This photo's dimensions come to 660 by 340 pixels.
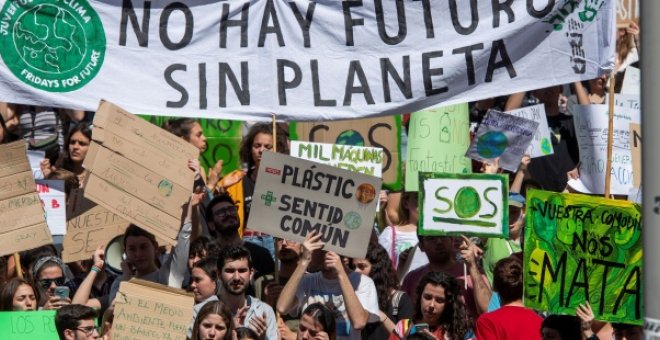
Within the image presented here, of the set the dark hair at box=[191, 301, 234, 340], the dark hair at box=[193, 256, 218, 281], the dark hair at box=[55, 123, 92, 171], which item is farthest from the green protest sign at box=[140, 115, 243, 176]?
the dark hair at box=[191, 301, 234, 340]

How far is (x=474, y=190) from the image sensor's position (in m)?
9.23

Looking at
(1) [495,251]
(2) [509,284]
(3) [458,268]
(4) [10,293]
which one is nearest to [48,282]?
(4) [10,293]

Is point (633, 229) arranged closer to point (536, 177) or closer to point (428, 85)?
point (428, 85)

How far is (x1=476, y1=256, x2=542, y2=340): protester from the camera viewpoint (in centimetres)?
773

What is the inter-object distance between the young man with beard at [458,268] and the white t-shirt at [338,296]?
0.38 metres

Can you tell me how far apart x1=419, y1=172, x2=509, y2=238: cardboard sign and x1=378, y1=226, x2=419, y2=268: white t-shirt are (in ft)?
2.25

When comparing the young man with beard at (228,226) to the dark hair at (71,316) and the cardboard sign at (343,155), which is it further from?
the dark hair at (71,316)

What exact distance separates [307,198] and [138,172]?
1.04 m

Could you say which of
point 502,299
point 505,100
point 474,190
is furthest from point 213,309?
point 505,100

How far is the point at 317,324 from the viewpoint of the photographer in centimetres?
781

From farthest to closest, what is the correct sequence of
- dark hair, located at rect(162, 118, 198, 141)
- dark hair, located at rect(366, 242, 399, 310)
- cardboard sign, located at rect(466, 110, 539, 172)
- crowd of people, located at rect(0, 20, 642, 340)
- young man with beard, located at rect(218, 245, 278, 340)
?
dark hair, located at rect(162, 118, 198, 141), cardboard sign, located at rect(466, 110, 539, 172), dark hair, located at rect(366, 242, 399, 310), young man with beard, located at rect(218, 245, 278, 340), crowd of people, located at rect(0, 20, 642, 340)

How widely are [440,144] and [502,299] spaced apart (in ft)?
8.71

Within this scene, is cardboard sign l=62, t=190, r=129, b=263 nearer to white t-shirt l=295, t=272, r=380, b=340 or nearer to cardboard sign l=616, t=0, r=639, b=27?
white t-shirt l=295, t=272, r=380, b=340

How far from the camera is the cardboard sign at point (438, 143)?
10.6 metres
